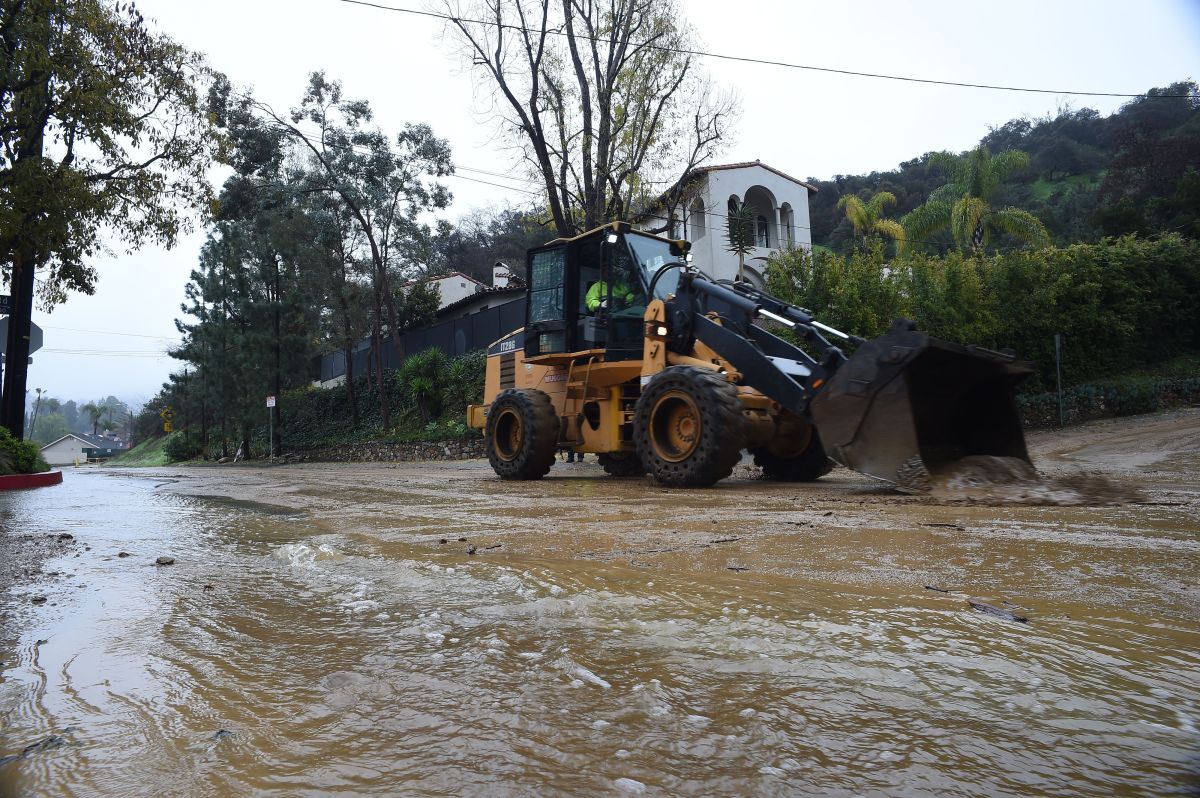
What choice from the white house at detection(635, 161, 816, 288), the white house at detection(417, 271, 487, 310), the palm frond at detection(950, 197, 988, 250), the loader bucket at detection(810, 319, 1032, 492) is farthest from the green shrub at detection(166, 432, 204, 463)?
the loader bucket at detection(810, 319, 1032, 492)

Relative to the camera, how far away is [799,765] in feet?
3.93

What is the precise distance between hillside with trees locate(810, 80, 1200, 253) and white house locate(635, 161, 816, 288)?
14.8 feet

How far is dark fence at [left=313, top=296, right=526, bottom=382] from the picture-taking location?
27.9 meters

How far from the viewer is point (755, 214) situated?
101 feet

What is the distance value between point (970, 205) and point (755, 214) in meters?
8.27

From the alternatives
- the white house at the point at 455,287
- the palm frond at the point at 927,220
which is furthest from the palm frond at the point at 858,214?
the white house at the point at 455,287

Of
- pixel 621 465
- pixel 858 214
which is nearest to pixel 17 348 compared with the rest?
pixel 621 465

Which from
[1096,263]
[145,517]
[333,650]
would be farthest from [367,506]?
[1096,263]

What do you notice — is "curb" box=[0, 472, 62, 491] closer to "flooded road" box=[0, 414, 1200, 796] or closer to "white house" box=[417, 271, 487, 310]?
"flooded road" box=[0, 414, 1200, 796]

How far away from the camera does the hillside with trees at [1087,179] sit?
2541 centimetres

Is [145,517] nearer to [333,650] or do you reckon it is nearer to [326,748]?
[333,650]

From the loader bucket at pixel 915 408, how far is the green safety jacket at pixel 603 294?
12.3 ft

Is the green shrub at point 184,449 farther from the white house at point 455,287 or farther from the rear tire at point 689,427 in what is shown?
the rear tire at point 689,427

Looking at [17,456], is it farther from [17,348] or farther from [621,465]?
[621,465]
